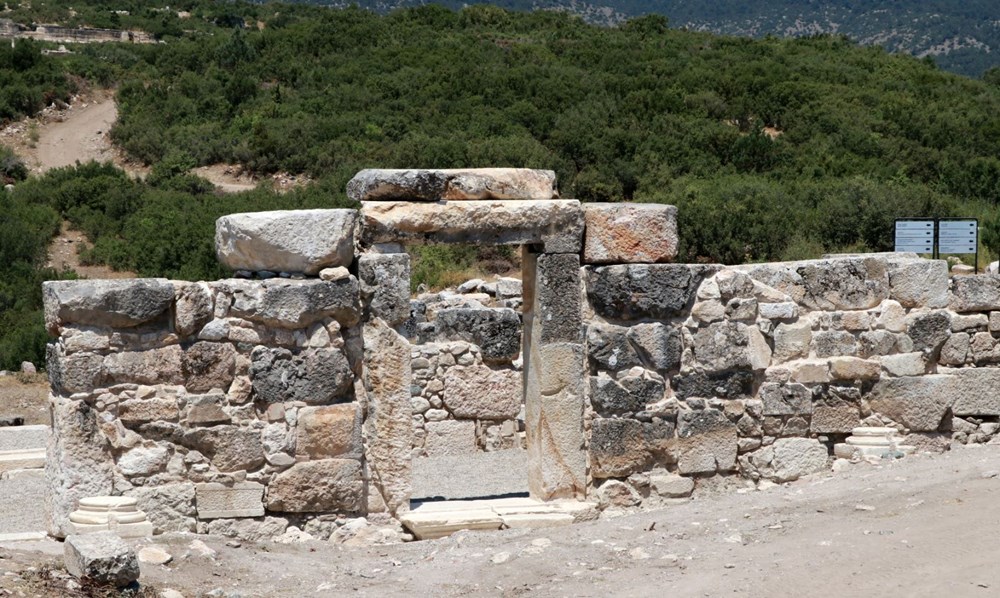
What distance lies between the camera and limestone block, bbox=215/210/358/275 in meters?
7.01

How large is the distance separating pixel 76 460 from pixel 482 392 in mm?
5129

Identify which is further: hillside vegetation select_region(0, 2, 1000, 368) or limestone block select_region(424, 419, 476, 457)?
hillside vegetation select_region(0, 2, 1000, 368)

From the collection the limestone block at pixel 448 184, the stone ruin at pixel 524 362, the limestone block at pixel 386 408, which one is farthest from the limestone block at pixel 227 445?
the limestone block at pixel 448 184

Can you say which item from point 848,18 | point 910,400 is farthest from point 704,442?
point 848,18

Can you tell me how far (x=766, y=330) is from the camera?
7973mm

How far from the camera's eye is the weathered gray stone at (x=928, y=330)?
8.30 m

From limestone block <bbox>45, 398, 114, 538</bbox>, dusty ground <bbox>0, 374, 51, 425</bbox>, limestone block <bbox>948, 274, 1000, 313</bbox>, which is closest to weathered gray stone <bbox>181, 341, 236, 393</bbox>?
limestone block <bbox>45, 398, 114, 538</bbox>

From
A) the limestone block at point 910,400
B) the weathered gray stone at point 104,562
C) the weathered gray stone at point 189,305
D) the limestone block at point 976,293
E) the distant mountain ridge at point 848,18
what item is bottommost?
the weathered gray stone at point 104,562

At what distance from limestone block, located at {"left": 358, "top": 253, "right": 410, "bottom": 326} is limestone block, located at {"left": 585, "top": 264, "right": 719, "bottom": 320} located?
124 centimetres

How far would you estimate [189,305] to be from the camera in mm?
6918

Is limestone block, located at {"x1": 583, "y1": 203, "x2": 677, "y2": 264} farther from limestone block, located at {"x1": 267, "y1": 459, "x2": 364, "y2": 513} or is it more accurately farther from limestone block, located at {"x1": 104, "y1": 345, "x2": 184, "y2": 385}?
limestone block, located at {"x1": 104, "y1": 345, "x2": 184, "y2": 385}

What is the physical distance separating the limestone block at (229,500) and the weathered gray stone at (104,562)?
3.99 feet

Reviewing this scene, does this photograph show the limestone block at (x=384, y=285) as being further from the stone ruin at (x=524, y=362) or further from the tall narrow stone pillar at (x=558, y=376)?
the tall narrow stone pillar at (x=558, y=376)

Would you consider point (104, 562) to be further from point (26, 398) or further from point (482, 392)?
point (26, 398)
